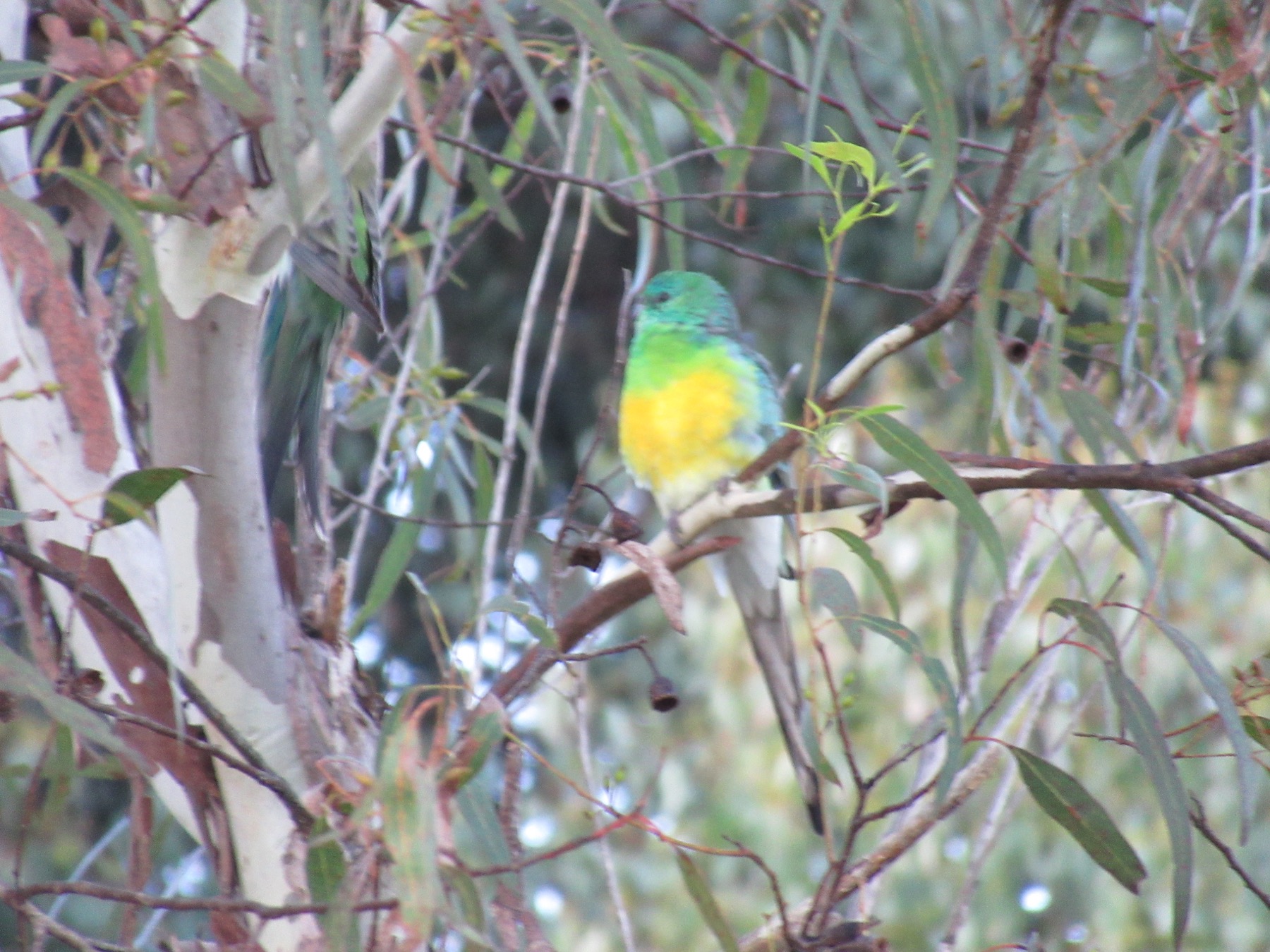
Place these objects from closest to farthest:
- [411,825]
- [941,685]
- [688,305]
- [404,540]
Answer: [411,825]
[941,685]
[404,540]
[688,305]

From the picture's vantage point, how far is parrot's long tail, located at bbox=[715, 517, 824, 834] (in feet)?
7.11

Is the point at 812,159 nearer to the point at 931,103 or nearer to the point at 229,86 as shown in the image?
the point at 931,103

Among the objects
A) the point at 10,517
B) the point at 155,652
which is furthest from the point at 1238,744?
the point at 10,517

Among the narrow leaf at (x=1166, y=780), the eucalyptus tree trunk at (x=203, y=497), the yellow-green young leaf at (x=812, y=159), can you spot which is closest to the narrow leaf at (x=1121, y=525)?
the narrow leaf at (x=1166, y=780)

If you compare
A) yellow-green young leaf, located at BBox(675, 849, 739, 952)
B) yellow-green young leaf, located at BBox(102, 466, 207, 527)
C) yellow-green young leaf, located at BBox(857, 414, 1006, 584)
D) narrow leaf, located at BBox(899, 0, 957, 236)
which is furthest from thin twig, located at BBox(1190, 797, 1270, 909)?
yellow-green young leaf, located at BBox(102, 466, 207, 527)

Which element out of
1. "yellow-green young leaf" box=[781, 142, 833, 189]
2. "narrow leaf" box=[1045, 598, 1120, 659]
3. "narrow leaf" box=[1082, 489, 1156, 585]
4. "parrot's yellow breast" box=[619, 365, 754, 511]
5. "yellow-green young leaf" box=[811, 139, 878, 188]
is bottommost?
"parrot's yellow breast" box=[619, 365, 754, 511]

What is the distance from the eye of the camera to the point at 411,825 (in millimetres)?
740

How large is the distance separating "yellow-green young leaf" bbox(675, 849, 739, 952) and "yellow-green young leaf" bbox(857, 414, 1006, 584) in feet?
1.03

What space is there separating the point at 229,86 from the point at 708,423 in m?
1.21

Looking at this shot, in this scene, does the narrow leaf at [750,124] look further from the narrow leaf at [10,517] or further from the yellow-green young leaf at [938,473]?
the narrow leaf at [10,517]

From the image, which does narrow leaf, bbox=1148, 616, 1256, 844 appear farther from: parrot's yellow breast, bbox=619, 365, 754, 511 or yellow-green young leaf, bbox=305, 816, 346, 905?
parrot's yellow breast, bbox=619, 365, 754, 511

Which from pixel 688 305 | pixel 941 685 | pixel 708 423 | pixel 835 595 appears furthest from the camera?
pixel 688 305

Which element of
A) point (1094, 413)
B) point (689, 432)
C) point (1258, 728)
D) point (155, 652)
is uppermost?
point (1094, 413)

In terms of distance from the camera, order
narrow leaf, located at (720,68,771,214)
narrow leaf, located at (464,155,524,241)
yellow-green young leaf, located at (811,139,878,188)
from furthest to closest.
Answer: narrow leaf, located at (720,68,771,214) → narrow leaf, located at (464,155,524,241) → yellow-green young leaf, located at (811,139,878,188)
